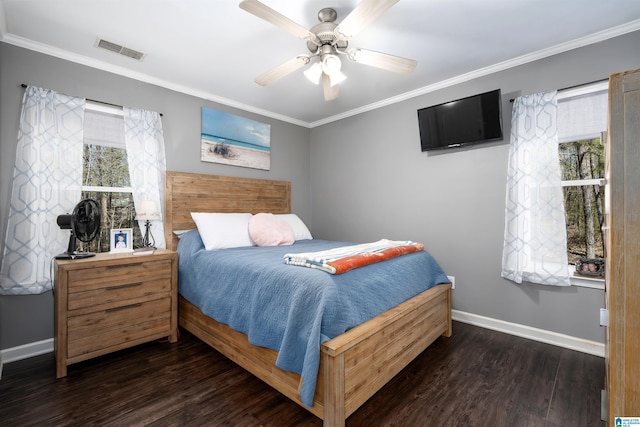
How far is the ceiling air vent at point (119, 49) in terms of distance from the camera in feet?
7.96

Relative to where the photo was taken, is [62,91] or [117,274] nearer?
[117,274]

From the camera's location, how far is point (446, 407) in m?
1.75

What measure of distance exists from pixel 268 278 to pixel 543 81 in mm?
2923

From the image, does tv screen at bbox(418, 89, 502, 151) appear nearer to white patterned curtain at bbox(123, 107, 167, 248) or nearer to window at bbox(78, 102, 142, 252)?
white patterned curtain at bbox(123, 107, 167, 248)

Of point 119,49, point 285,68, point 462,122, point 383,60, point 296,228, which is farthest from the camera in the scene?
point 296,228

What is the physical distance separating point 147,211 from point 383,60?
7.97 feet

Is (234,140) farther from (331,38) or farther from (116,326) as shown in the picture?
(116,326)

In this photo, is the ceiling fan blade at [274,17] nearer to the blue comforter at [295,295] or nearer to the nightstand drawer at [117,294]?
the blue comforter at [295,295]

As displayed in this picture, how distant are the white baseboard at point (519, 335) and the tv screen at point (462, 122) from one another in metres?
1.80

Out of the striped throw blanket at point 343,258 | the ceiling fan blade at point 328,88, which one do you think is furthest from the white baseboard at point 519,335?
the ceiling fan blade at point 328,88

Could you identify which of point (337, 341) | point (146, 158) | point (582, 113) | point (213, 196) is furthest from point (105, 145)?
point (582, 113)

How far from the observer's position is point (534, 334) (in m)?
2.66

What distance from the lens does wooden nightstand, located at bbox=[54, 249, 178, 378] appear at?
2.09 metres

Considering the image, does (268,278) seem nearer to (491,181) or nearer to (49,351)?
(49,351)
